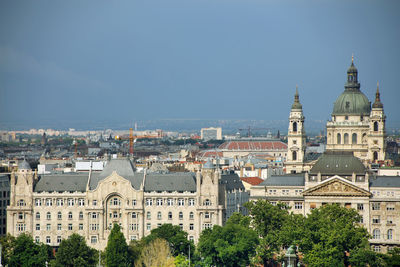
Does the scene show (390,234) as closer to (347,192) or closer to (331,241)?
(347,192)

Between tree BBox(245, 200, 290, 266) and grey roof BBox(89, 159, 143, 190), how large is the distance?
59.5 feet

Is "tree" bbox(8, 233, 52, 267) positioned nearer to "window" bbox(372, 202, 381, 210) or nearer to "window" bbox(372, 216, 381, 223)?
"window" bbox(372, 216, 381, 223)

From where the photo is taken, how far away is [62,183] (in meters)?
190

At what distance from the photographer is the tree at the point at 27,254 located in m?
158

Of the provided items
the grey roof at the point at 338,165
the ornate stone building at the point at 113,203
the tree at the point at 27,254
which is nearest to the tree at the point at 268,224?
the ornate stone building at the point at 113,203

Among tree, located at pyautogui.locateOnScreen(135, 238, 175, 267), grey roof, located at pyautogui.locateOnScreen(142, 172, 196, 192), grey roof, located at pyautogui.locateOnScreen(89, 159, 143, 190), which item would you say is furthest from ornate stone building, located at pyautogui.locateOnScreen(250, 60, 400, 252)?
tree, located at pyautogui.locateOnScreen(135, 238, 175, 267)

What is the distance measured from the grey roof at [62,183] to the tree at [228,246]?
2873cm

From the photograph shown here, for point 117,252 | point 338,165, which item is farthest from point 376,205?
point 117,252

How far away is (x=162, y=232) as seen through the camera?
170 meters

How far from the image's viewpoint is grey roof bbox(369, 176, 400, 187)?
182 m

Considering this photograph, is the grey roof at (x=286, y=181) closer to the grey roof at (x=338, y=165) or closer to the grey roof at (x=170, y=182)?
the grey roof at (x=338, y=165)

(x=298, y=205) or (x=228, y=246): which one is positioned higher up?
(x=298, y=205)

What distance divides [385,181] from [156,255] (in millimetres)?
40745

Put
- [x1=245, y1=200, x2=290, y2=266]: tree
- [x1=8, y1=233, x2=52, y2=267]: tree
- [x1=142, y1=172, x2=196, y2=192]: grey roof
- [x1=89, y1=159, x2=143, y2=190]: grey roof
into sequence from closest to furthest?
1. [x1=8, y1=233, x2=52, y2=267]: tree
2. [x1=245, y1=200, x2=290, y2=266]: tree
3. [x1=142, y1=172, x2=196, y2=192]: grey roof
4. [x1=89, y1=159, x2=143, y2=190]: grey roof
